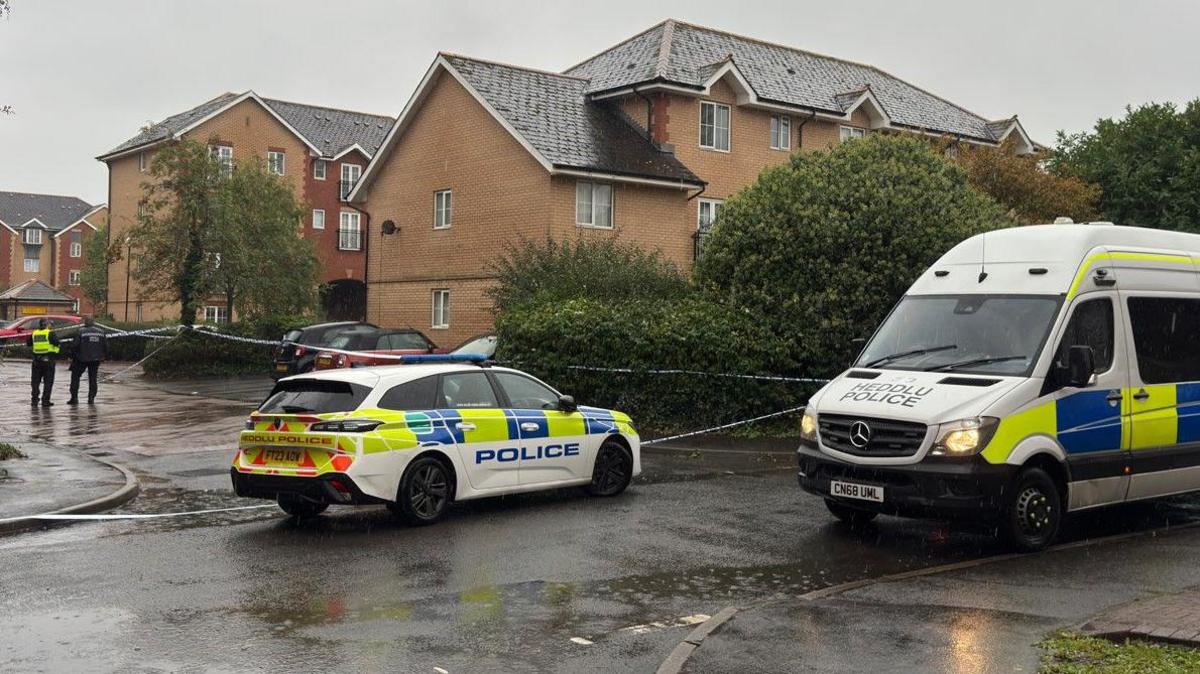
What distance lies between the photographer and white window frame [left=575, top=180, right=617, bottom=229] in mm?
30141

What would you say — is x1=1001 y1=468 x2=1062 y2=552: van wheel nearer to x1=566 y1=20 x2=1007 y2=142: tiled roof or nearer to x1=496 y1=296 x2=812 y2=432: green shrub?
x1=496 y1=296 x2=812 y2=432: green shrub

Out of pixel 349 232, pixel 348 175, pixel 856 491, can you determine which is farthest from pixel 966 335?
pixel 348 175

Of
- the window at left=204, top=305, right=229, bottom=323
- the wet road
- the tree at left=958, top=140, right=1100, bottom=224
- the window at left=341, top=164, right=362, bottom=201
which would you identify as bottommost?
the wet road

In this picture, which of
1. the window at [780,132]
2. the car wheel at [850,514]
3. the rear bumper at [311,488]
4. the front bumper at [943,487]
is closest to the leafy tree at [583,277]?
the car wheel at [850,514]

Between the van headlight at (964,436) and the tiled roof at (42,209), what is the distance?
329 feet

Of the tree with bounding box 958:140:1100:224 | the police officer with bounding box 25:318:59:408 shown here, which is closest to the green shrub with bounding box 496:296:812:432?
the police officer with bounding box 25:318:59:408

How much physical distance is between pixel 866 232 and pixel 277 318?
72.2 ft

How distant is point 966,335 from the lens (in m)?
10.3

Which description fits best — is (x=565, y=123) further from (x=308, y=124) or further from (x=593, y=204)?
(x=308, y=124)

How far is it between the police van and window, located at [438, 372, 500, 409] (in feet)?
9.96

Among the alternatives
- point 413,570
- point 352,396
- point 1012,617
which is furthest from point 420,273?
point 1012,617

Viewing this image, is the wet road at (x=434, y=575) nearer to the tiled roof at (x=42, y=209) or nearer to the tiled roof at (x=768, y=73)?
the tiled roof at (x=768, y=73)

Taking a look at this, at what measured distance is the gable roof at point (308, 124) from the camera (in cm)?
5412

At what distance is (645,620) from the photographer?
7.28 m
